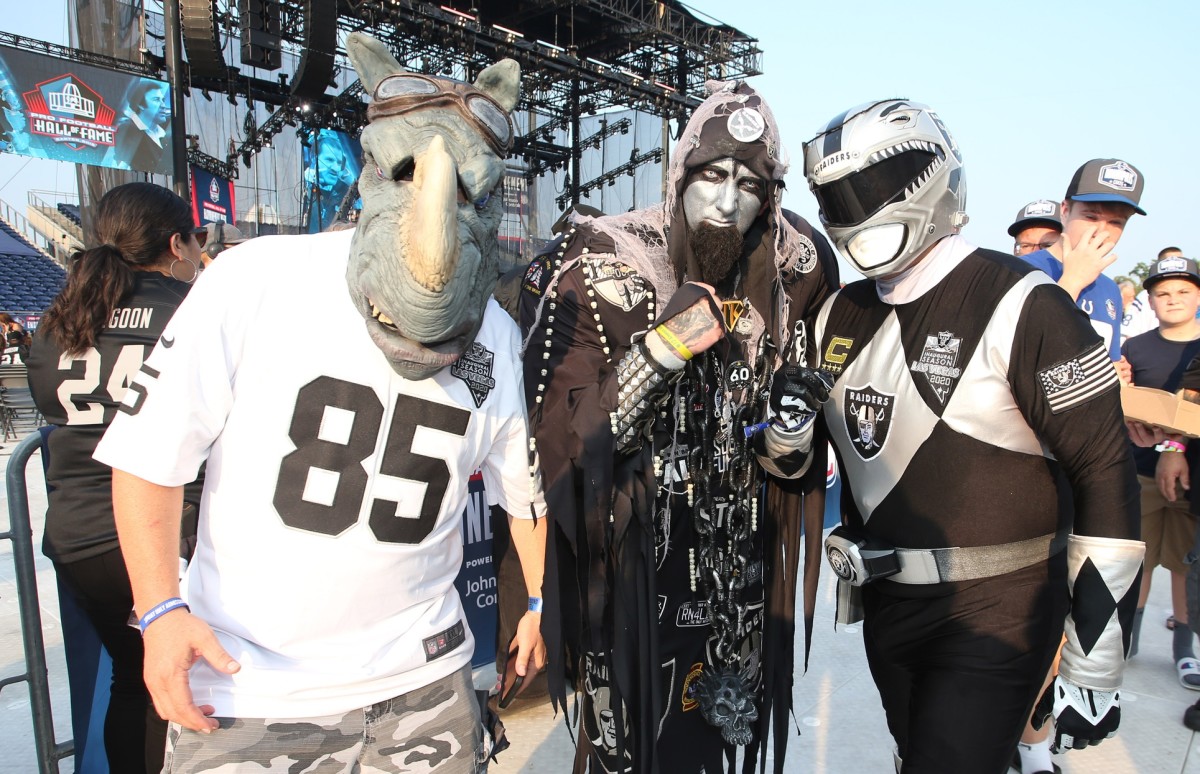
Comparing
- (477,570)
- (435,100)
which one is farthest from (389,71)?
(477,570)

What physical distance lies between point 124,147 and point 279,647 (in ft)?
32.4

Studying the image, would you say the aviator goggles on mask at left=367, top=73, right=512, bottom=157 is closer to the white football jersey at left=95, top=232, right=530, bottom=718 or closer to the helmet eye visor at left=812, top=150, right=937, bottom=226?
the white football jersey at left=95, top=232, right=530, bottom=718

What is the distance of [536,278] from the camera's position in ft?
7.40

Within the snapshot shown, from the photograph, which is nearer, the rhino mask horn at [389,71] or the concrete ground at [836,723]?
the rhino mask horn at [389,71]

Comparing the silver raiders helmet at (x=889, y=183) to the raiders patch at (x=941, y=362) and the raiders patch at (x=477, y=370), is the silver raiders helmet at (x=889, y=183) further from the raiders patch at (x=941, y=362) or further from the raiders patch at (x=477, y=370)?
the raiders patch at (x=477, y=370)

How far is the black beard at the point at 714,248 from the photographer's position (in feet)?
7.14

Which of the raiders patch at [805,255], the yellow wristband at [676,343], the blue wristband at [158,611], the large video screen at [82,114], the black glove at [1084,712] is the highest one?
the large video screen at [82,114]

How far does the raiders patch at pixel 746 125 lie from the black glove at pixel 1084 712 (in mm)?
1644

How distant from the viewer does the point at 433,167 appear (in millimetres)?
1295

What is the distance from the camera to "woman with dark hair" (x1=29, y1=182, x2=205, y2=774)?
7.01 ft

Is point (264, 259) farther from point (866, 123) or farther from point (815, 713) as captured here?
point (815, 713)

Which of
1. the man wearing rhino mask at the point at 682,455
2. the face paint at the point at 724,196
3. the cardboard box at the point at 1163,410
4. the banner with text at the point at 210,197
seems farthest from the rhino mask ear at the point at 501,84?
the banner with text at the point at 210,197

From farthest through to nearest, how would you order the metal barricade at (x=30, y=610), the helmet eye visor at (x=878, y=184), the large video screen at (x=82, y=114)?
the large video screen at (x=82, y=114) → the metal barricade at (x=30, y=610) → the helmet eye visor at (x=878, y=184)

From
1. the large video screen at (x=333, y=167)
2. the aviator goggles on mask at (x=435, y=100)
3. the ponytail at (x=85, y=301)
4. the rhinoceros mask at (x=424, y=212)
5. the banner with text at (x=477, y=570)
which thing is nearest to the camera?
the rhinoceros mask at (x=424, y=212)
